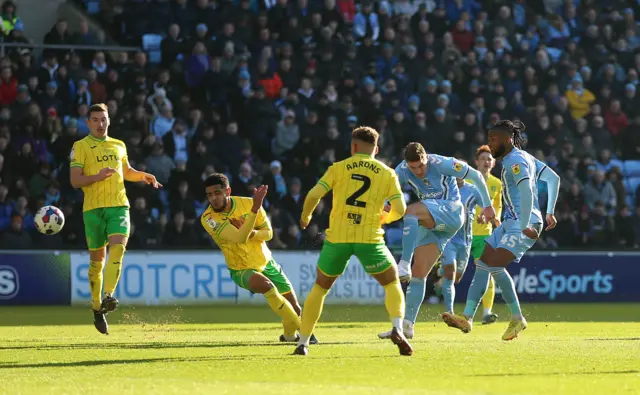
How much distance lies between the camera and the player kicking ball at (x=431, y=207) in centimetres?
1316

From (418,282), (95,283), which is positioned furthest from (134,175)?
(418,282)

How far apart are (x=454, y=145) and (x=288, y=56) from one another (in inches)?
148

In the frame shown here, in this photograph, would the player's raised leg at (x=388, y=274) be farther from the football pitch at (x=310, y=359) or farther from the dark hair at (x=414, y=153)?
the dark hair at (x=414, y=153)

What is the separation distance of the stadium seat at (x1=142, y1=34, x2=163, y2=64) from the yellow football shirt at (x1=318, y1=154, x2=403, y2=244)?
1481cm

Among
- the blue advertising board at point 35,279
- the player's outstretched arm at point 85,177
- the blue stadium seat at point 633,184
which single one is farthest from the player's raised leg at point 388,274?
the blue stadium seat at point 633,184

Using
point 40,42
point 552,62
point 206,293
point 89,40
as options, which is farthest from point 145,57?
point 552,62

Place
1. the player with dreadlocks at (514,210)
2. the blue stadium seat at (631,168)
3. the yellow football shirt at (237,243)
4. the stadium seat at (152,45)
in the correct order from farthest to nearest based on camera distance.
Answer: the blue stadium seat at (631,168)
the stadium seat at (152,45)
the player with dreadlocks at (514,210)
the yellow football shirt at (237,243)

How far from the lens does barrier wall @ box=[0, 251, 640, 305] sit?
2097cm

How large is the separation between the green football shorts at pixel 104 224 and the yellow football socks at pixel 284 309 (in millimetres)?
2605

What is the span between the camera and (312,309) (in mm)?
10914

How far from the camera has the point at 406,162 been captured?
525 inches

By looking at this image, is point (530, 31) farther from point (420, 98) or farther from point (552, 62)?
point (420, 98)

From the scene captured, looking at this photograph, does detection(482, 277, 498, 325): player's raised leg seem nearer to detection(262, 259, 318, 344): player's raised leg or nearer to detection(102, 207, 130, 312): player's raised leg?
detection(262, 259, 318, 344): player's raised leg

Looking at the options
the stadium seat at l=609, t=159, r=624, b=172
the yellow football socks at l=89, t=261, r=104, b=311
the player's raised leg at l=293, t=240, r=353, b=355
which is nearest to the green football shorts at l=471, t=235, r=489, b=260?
the yellow football socks at l=89, t=261, r=104, b=311
